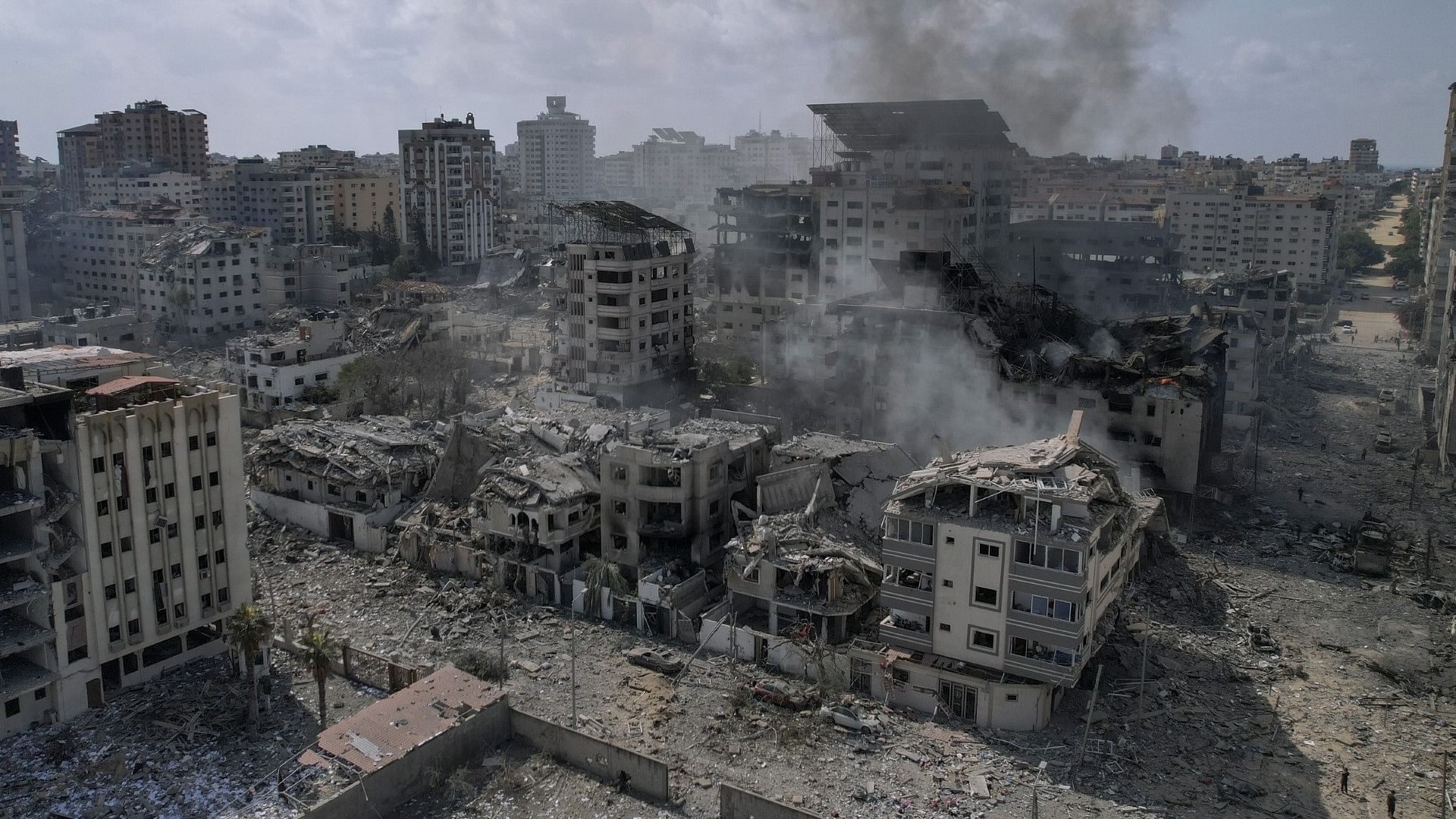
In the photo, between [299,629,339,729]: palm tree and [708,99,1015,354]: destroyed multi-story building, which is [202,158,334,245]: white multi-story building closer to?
[708,99,1015,354]: destroyed multi-story building

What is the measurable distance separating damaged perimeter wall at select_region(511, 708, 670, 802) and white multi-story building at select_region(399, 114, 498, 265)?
58634 millimetres

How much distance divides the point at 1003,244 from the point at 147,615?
40484 millimetres

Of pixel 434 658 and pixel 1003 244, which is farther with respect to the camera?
pixel 1003 244

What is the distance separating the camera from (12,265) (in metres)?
54.8

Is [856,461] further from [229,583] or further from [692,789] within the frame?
[229,583]

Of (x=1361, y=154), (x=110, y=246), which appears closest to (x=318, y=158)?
(x=110, y=246)

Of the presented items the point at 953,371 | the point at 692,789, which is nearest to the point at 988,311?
the point at 953,371

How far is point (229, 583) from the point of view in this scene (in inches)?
817

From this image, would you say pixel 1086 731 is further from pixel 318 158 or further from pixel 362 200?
pixel 318 158

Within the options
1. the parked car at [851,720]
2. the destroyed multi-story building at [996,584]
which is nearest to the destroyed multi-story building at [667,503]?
the destroyed multi-story building at [996,584]

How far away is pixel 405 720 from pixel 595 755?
293cm

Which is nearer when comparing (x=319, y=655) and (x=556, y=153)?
(x=319, y=655)

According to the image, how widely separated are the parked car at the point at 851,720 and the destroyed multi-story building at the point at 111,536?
425 inches

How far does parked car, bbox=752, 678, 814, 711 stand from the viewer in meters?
18.8
